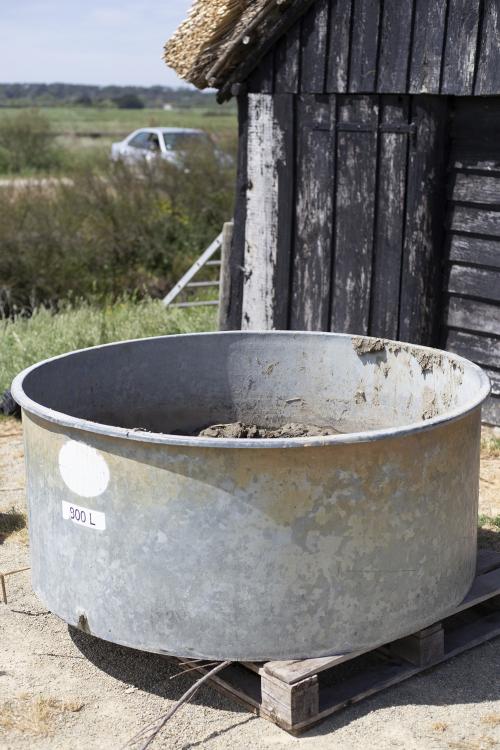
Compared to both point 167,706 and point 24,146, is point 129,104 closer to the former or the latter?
point 24,146

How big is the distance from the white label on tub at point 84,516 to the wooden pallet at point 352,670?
611 millimetres

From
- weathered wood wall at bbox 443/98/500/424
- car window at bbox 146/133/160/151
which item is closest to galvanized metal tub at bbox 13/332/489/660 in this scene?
weathered wood wall at bbox 443/98/500/424

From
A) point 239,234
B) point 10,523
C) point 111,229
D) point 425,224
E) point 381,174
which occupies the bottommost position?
point 10,523

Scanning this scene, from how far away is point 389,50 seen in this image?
228 inches

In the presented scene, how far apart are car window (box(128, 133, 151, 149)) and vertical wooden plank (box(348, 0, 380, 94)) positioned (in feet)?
45.1

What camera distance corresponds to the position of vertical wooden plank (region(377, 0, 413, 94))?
568 cm

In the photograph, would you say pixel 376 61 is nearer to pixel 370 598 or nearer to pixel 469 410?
pixel 469 410

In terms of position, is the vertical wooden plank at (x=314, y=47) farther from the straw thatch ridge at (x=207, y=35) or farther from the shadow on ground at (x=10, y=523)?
the shadow on ground at (x=10, y=523)

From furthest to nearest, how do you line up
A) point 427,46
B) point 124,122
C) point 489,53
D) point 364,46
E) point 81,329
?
point 124,122 < point 81,329 < point 364,46 < point 427,46 < point 489,53

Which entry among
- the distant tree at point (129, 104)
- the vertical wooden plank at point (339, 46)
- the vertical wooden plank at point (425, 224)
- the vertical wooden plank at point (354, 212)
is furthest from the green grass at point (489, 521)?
the distant tree at point (129, 104)

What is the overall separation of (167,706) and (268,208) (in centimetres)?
398

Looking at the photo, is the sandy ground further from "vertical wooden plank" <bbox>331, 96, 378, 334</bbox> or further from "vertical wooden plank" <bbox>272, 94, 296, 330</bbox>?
A: "vertical wooden plank" <bbox>272, 94, 296, 330</bbox>

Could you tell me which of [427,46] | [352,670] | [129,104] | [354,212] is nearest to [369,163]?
[354,212]

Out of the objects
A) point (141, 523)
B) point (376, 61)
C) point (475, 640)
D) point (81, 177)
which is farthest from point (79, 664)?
point (81, 177)
